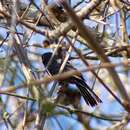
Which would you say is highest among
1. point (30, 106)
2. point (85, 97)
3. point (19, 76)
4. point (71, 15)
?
point (71, 15)

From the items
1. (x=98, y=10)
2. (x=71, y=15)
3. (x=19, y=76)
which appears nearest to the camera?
(x=71, y=15)

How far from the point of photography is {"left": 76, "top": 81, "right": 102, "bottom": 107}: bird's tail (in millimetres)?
2224

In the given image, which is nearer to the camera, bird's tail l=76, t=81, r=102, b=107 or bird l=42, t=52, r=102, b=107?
bird's tail l=76, t=81, r=102, b=107

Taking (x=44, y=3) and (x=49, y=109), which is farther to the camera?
(x=44, y=3)

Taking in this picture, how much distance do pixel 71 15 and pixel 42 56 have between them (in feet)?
8.02

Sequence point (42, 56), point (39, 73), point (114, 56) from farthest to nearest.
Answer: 1. point (42, 56)
2. point (114, 56)
3. point (39, 73)

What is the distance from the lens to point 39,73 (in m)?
2.14

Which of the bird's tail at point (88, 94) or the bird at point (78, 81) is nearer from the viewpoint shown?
the bird's tail at point (88, 94)

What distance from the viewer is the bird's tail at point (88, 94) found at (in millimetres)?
2224

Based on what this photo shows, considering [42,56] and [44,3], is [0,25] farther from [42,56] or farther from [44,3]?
[42,56]


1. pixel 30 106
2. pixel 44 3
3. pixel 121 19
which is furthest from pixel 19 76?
pixel 121 19

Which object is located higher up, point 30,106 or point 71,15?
point 71,15

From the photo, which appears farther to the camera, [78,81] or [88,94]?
[78,81]

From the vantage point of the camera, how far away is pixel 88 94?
256 cm
